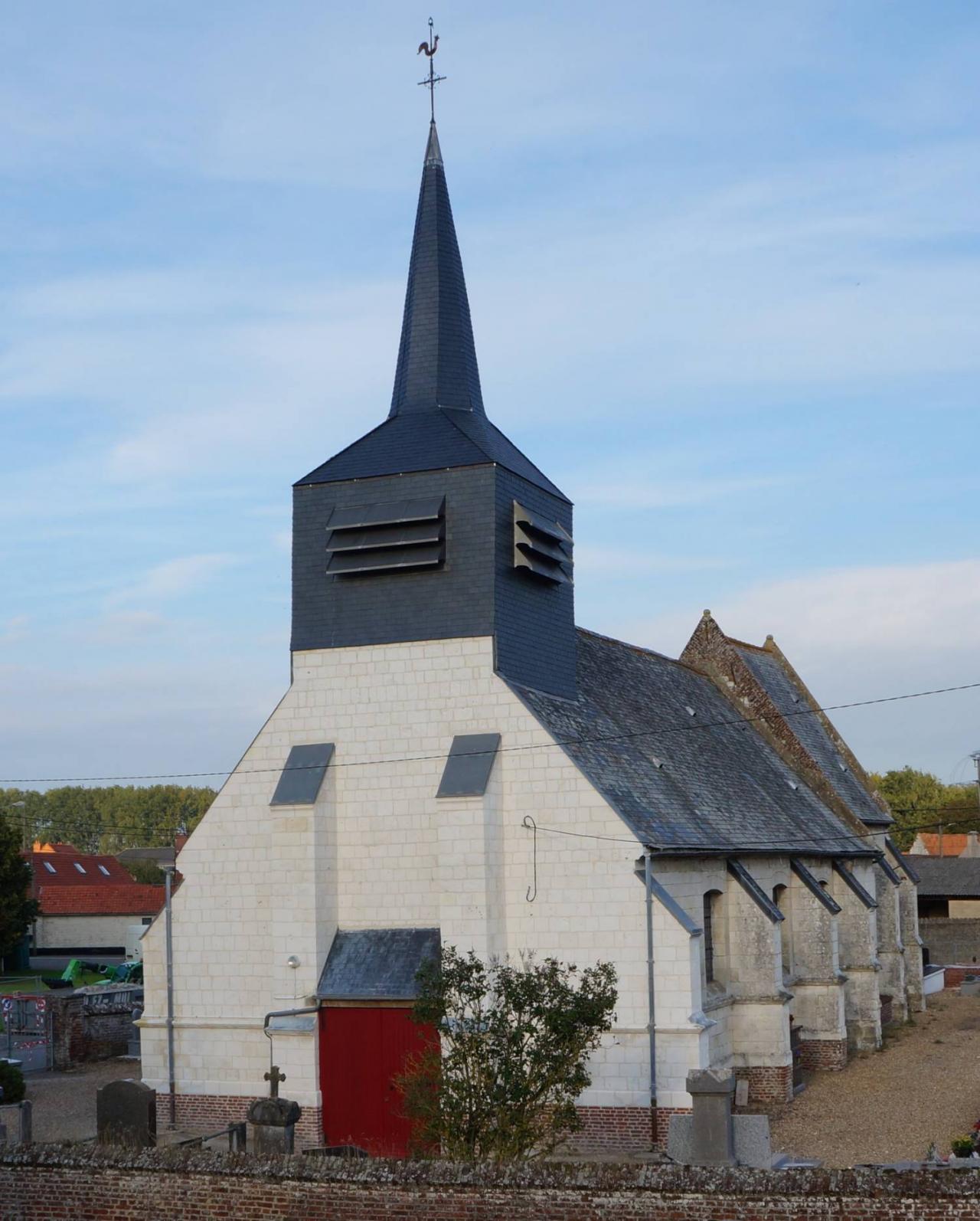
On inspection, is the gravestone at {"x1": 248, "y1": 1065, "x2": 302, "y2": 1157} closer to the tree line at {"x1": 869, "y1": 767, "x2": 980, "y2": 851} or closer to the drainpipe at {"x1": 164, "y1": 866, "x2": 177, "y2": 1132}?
the drainpipe at {"x1": 164, "y1": 866, "x2": 177, "y2": 1132}

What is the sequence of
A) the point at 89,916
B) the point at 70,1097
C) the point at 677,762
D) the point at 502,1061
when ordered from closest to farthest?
the point at 502,1061, the point at 70,1097, the point at 677,762, the point at 89,916

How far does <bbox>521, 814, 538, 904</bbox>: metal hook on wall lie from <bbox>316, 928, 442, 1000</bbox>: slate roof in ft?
5.88

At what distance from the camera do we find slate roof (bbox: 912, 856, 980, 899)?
5791 centimetres

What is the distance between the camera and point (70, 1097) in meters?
28.6

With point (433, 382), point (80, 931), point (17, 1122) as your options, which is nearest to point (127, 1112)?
point (17, 1122)

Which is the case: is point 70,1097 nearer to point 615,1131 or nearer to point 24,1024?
point 24,1024

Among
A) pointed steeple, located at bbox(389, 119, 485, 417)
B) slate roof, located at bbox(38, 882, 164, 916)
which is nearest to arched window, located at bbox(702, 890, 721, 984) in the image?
pointed steeple, located at bbox(389, 119, 485, 417)

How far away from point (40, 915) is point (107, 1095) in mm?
52087

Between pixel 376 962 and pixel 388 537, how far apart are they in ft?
24.5

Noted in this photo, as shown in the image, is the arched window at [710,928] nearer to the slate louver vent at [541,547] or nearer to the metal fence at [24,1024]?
the slate louver vent at [541,547]

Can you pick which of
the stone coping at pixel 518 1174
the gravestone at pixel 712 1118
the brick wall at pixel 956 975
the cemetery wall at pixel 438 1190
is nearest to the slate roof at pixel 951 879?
the brick wall at pixel 956 975

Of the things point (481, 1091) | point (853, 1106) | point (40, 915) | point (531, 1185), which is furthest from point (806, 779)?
point (40, 915)

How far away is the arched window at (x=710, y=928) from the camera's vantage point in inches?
1053

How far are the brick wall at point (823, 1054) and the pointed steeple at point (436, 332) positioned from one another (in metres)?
14.9
